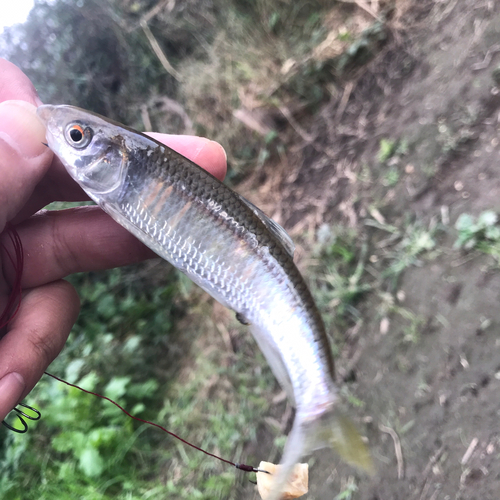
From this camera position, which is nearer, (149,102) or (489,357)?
(489,357)

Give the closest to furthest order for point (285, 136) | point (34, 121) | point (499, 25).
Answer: point (34, 121) < point (499, 25) < point (285, 136)

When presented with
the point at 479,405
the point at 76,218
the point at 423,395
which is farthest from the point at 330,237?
the point at 76,218

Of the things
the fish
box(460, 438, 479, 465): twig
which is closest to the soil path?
box(460, 438, 479, 465): twig

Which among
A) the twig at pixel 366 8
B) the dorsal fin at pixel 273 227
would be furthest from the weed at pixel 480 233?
the twig at pixel 366 8

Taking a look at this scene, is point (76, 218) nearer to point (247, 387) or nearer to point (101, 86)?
point (247, 387)

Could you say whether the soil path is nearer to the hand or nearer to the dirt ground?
the dirt ground
